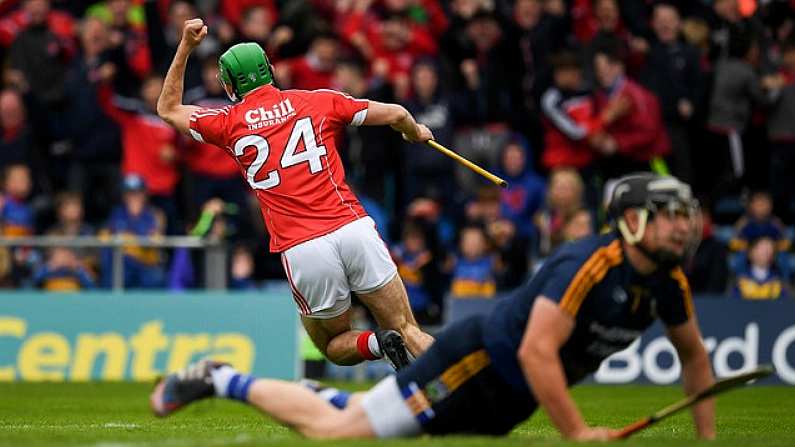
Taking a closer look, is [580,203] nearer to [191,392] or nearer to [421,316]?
[421,316]

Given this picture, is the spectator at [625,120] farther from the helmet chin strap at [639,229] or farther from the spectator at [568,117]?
the helmet chin strap at [639,229]

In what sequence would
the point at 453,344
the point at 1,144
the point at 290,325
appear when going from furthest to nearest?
the point at 1,144 → the point at 290,325 → the point at 453,344

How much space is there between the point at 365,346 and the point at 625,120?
888 cm

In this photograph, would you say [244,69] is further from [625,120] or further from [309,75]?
[625,120]

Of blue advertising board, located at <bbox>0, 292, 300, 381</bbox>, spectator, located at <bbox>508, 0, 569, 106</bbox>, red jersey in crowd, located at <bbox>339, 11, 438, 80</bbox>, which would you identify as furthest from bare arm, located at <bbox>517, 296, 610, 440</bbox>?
red jersey in crowd, located at <bbox>339, 11, 438, 80</bbox>

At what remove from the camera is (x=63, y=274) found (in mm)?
18953

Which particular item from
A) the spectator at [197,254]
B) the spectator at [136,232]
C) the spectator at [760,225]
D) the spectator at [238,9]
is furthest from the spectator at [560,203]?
the spectator at [136,232]

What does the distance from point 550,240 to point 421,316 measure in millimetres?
1869

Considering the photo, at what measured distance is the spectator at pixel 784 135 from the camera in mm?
19500

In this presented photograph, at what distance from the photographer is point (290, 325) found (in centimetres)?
1839

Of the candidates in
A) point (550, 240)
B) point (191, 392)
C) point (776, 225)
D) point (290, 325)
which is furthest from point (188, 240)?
point (191, 392)

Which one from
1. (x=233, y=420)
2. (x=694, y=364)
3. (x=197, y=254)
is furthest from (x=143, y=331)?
(x=694, y=364)

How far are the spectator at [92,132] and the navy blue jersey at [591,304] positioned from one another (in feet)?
43.2

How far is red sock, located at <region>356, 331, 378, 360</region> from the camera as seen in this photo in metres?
11.5
